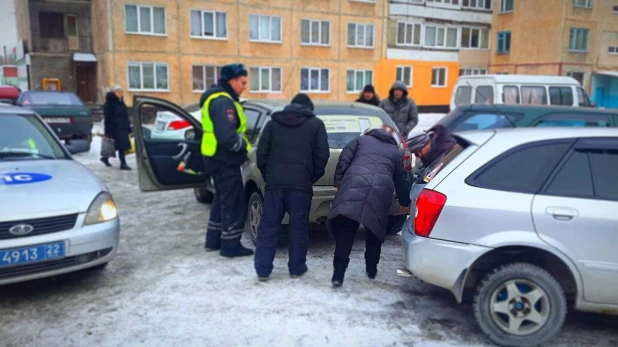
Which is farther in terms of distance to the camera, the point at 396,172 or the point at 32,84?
the point at 32,84

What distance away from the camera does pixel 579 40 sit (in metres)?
31.1

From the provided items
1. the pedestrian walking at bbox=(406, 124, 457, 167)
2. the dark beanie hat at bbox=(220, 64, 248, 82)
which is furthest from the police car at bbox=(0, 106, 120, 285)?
the pedestrian walking at bbox=(406, 124, 457, 167)

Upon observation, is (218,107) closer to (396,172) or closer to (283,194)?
(283,194)

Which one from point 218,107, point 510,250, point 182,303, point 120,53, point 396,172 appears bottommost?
point 182,303

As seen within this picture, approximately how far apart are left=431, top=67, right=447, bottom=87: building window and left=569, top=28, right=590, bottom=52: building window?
25.6 feet

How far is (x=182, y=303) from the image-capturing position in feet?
13.4

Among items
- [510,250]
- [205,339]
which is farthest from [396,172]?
[205,339]

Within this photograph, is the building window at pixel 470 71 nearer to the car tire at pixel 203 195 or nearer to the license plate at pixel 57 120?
the license plate at pixel 57 120

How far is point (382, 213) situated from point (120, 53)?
909 inches

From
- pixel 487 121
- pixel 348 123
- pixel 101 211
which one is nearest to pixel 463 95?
pixel 487 121

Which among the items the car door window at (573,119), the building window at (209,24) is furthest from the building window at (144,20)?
the car door window at (573,119)

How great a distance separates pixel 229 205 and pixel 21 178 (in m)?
1.90

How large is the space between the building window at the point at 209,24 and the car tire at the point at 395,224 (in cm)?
2228

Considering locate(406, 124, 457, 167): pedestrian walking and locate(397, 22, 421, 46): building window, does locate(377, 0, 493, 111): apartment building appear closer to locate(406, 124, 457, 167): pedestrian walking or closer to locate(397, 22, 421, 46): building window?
locate(397, 22, 421, 46): building window
